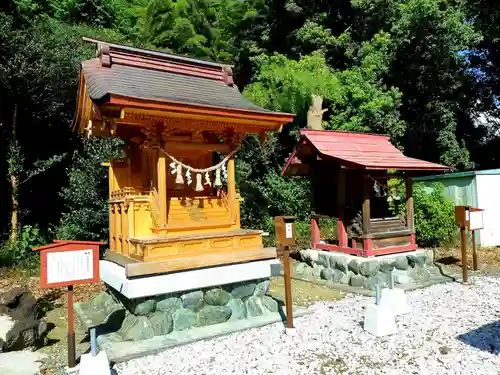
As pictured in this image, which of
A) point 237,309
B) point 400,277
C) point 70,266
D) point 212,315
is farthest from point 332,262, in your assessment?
point 70,266

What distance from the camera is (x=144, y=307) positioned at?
5.38 meters

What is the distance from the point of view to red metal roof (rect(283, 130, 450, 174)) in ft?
26.6

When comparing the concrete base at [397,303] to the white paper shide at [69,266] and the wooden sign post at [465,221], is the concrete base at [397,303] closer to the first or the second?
the wooden sign post at [465,221]

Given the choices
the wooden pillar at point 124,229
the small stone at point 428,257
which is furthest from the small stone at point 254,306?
the small stone at point 428,257

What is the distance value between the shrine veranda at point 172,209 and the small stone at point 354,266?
218 mm

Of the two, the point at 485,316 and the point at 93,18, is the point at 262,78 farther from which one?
the point at 485,316

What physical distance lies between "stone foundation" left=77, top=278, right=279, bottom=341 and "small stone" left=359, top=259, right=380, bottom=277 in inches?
97.7

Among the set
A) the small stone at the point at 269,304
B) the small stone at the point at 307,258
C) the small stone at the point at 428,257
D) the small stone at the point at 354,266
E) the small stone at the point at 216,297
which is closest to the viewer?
the small stone at the point at 216,297

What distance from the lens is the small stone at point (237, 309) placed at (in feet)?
19.9

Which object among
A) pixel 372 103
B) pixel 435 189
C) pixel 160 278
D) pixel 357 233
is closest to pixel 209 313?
pixel 160 278

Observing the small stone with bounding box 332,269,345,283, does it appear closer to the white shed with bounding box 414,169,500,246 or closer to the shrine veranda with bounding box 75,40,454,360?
the shrine veranda with bounding box 75,40,454,360

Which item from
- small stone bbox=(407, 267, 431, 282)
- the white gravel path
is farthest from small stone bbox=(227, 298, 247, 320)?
small stone bbox=(407, 267, 431, 282)

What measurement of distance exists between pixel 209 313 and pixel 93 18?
1709cm

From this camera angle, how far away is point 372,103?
48.9 feet
